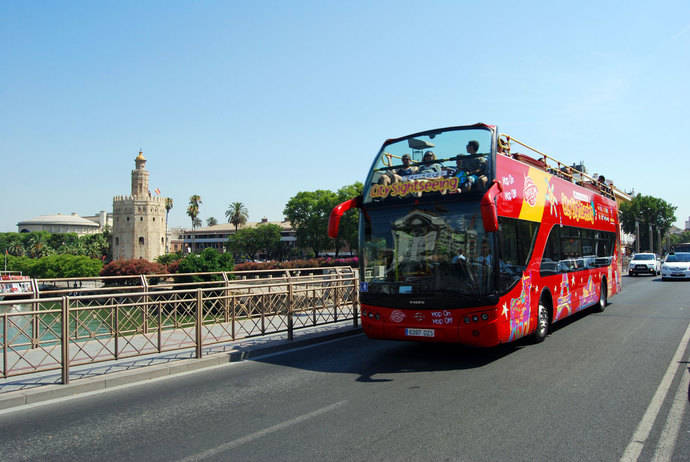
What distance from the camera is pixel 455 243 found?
795 cm

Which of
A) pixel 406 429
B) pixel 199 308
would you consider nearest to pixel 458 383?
pixel 406 429

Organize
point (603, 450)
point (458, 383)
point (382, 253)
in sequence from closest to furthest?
point (603, 450) < point (458, 383) < point (382, 253)

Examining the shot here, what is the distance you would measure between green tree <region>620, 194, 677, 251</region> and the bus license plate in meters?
101

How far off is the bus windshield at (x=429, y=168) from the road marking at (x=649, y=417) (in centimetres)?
367

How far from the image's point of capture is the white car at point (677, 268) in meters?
28.0

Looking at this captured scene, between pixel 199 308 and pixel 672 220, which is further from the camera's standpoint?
pixel 672 220

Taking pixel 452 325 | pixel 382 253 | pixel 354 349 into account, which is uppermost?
pixel 382 253

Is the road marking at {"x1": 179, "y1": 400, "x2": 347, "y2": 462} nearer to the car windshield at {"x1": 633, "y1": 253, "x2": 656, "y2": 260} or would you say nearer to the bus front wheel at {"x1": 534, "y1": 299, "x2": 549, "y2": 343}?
the bus front wheel at {"x1": 534, "y1": 299, "x2": 549, "y2": 343}

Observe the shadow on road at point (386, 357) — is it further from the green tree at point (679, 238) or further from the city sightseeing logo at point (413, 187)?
the green tree at point (679, 238)

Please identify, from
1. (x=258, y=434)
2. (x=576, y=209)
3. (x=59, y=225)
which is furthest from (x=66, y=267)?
(x=59, y=225)

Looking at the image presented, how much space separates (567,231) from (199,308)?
27.4 ft

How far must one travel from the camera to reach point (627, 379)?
7043 mm

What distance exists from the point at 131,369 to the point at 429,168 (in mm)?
5938

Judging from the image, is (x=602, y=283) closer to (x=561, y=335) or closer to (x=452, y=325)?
(x=561, y=335)
